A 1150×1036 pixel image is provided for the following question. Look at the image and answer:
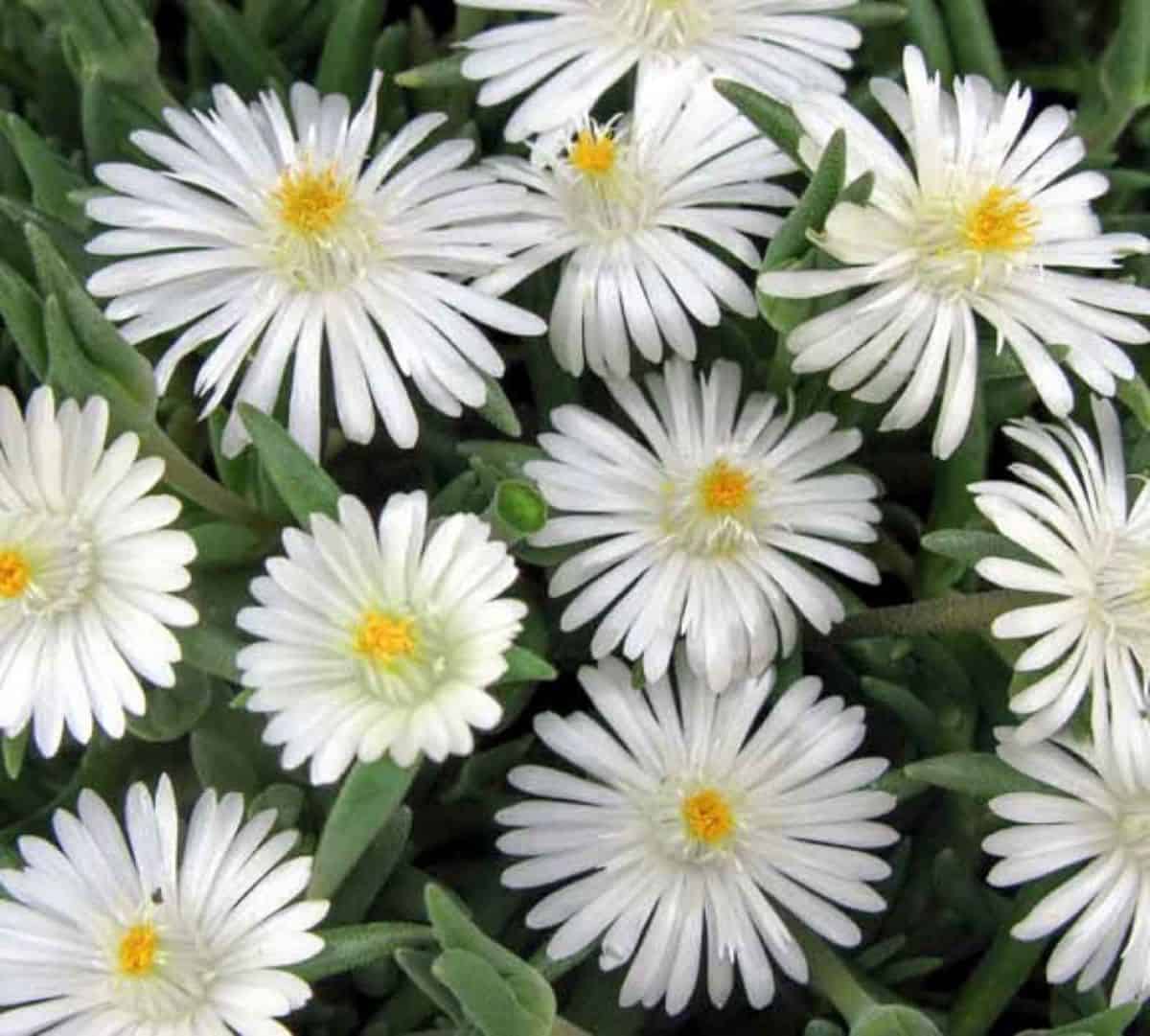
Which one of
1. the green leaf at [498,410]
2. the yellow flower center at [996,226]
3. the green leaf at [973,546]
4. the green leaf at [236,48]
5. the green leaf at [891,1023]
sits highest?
the green leaf at [236,48]

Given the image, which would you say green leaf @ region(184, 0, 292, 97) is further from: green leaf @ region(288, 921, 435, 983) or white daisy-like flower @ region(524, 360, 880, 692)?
green leaf @ region(288, 921, 435, 983)

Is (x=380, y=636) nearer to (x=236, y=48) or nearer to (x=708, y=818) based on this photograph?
(x=708, y=818)

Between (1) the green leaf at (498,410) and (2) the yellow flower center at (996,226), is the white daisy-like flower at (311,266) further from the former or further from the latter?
(2) the yellow flower center at (996,226)

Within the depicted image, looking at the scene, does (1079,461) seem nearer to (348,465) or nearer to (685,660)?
(685,660)

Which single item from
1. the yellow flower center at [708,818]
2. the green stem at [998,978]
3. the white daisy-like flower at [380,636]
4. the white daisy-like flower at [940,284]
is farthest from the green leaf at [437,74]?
the green stem at [998,978]

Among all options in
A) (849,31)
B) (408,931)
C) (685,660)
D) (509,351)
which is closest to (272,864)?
(408,931)

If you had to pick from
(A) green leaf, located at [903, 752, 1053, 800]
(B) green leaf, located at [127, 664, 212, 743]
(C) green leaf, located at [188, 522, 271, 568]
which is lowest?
(B) green leaf, located at [127, 664, 212, 743]

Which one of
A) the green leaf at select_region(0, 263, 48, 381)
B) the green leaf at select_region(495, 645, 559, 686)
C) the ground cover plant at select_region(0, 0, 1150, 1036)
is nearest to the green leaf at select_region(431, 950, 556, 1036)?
the ground cover plant at select_region(0, 0, 1150, 1036)
